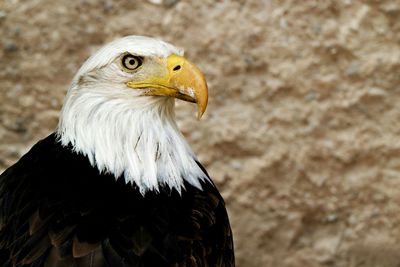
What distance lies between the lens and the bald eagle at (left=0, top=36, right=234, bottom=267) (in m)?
3.24

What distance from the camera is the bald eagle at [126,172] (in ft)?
10.6

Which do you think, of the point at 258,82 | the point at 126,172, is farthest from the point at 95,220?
the point at 258,82

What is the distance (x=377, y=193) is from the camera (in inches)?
212

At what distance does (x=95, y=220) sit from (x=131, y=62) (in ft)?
2.23

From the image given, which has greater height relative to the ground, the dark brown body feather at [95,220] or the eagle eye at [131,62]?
the eagle eye at [131,62]

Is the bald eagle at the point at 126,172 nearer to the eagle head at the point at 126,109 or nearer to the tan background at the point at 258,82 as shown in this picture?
the eagle head at the point at 126,109

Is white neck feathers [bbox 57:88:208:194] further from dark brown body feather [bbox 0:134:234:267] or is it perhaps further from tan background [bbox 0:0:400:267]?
tan background [bbox 0:0:400:267]

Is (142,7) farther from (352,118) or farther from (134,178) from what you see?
(134,178)

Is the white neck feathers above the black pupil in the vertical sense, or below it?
below

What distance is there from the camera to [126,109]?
346 cm

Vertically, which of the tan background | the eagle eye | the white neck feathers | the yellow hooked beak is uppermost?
the tan background

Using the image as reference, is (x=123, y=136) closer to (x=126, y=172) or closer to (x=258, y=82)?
(x=126, y=172)

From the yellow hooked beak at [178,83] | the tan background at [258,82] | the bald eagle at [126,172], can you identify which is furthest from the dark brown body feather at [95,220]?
the tan background at [258,82]

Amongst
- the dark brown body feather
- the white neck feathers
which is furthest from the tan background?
the white neck feathers
